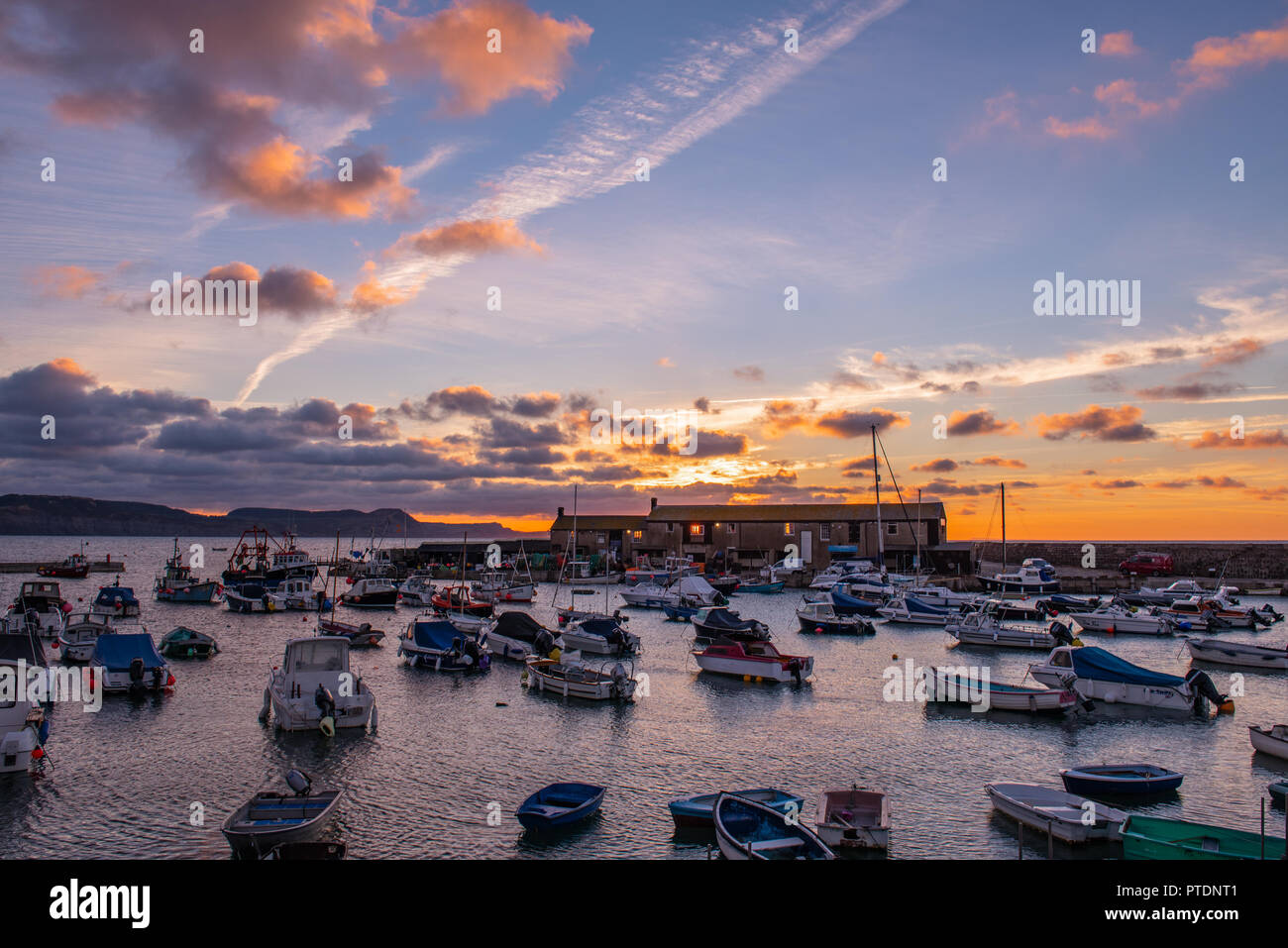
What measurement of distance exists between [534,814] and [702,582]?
56751 mm

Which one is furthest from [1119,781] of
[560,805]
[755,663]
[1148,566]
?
[1148,566]

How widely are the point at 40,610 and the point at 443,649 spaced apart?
33053 millimetres

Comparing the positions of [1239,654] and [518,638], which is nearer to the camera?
[1239,654]

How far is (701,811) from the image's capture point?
63.8 feet

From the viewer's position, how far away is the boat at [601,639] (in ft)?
158

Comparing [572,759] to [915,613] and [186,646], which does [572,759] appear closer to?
[186,646]

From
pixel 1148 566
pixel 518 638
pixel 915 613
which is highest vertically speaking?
pixel 518 638

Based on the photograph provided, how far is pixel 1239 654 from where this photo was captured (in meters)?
45.4

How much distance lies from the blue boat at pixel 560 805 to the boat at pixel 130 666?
79.8 ft

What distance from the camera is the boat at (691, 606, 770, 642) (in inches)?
2019

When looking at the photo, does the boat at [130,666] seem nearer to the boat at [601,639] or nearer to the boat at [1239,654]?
the boat at [601,639]

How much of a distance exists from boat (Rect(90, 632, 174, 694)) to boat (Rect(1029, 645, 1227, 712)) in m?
39.9
